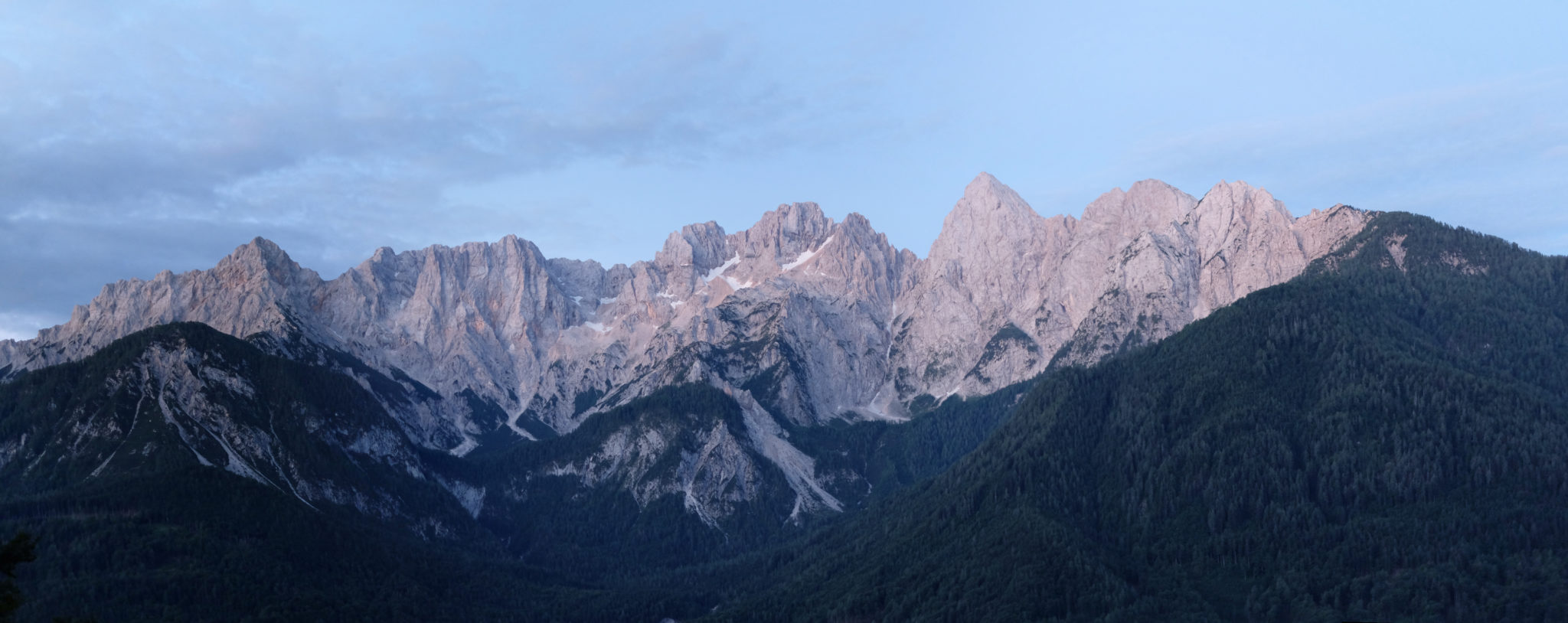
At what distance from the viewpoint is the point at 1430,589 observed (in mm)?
196875

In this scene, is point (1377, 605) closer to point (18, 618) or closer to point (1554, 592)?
point (1554, 592)

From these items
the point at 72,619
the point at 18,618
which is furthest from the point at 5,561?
the point at 18,618

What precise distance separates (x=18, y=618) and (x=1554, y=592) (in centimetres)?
24202

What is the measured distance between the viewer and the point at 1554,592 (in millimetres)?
188250

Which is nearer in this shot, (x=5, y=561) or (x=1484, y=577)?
(x=5, y=561)

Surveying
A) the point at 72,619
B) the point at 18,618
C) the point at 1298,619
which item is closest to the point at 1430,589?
the point at 1298,619

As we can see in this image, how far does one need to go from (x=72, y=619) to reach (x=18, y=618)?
13925cm

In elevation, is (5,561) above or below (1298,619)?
above

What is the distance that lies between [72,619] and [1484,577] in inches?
7894

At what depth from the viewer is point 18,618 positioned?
194750 millimetres

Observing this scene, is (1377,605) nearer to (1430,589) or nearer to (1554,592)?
(1430,589)

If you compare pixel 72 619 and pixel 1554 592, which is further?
pixel 1554 592

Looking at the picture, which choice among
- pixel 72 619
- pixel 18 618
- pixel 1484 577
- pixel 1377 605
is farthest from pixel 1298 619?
pixel 18 618

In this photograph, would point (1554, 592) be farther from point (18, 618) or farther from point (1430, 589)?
point (18, 618)
